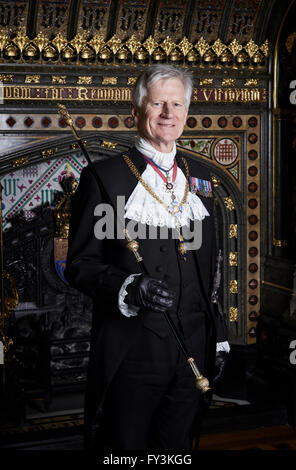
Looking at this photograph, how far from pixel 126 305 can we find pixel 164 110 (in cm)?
73

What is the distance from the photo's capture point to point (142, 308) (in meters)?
2.27

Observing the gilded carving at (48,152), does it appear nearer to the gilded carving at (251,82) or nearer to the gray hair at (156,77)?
the gilded carving at (251,82)

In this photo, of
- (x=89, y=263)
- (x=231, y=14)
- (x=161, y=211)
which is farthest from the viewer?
(x=231, y=14)

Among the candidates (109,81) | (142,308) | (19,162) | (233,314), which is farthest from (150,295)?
(233,314)

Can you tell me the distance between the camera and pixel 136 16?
511 cm

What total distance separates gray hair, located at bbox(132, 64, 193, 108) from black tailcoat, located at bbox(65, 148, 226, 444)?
25 cm

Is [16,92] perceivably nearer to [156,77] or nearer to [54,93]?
[54,93]

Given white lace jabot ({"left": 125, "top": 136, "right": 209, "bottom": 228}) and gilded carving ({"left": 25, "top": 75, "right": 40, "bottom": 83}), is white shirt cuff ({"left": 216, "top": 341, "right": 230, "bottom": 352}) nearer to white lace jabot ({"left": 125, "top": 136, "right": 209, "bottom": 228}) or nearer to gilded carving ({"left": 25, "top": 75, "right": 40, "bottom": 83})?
white lace jabot ({"left": 125, "top": 136, "right": 209, "bottom": 228})

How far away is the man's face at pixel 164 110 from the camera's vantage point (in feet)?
7.82

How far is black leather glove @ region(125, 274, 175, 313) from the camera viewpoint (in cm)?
217

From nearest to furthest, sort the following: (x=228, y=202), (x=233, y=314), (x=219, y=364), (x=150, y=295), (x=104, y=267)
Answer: (x=150, y=295) < (x=104, y=267) < (x=219, y=364) < (x=228, y=202) < (x=233, y=314)

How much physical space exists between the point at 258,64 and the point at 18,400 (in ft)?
11.0
